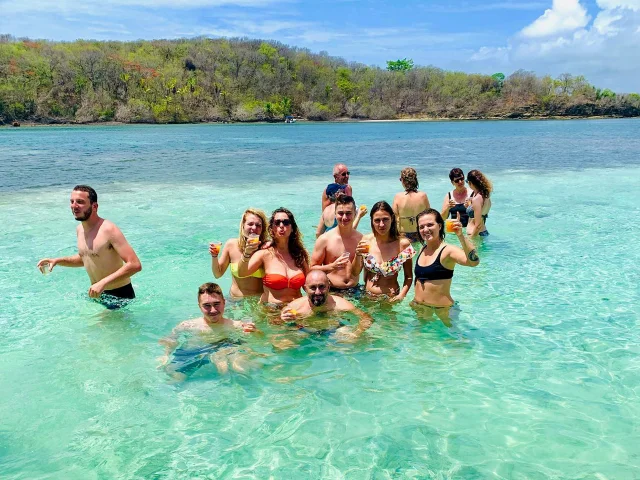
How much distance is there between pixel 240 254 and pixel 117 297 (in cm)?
152

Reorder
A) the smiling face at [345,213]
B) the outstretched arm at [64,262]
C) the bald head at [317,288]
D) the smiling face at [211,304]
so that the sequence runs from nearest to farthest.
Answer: the smiling face at [211,304] → the bald head at [317,288] → the smiling face at [345,213] → the outstretched arm at [64,262]

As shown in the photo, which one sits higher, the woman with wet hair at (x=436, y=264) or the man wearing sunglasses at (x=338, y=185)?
the man wearing sunglasses at (x=338, y=185)

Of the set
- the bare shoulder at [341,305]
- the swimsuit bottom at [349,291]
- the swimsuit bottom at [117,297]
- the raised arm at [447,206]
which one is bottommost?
the swimsuit bottom at [117,297]

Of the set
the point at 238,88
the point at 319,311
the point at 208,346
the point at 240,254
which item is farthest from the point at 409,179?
the point at 238,88

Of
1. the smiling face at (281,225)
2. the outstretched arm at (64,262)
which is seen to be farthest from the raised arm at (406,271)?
the outstretched arm at (64,262)

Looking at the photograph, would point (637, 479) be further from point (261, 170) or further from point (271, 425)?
point (261, 170)

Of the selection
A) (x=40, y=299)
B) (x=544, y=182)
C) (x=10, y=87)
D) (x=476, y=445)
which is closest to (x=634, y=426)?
(x=476, y=445)

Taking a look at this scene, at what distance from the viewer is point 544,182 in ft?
59.5

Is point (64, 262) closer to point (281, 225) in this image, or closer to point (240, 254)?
point (240, 254)

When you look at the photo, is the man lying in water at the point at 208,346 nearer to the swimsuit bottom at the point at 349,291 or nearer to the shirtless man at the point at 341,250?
the shirtless man at the point at 341,250

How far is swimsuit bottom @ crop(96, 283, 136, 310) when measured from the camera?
19.0ft

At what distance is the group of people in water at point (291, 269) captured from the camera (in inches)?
191

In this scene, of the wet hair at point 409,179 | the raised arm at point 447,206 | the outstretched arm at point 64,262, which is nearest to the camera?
the outstretched arm at point 64,262

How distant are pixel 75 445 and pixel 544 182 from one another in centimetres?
1749
